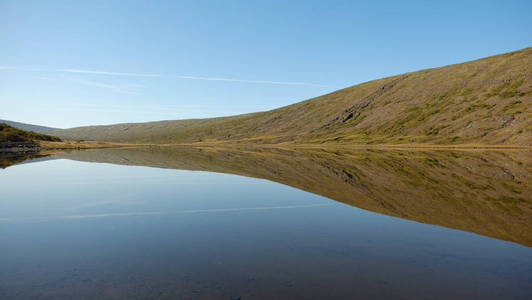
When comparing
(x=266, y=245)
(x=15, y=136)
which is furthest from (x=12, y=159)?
(x=15, y=136)

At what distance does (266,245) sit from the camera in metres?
12.0

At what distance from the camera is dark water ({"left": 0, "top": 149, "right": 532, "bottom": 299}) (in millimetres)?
8562

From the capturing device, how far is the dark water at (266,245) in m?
8.56

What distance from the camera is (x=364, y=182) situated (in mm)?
29250

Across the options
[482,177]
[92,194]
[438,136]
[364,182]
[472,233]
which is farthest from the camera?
[438,136]

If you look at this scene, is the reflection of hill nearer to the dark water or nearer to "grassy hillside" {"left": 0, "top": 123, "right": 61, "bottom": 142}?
the dark water

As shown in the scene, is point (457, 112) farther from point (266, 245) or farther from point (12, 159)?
point (266, 245)

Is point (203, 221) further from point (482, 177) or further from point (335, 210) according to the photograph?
point (482, 177)

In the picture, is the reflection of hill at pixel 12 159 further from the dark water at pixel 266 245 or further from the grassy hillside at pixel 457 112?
the grassy hillside at pixel 457 112

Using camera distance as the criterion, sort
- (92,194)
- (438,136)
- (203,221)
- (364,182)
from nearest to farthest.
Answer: (203,221) → (92,194) → (364,182) → (438,136)

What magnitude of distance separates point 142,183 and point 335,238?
2091 centimetres

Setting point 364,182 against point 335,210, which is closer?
point 335,210

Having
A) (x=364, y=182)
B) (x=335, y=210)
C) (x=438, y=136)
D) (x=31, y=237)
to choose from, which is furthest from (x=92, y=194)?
(x=438, y=136)

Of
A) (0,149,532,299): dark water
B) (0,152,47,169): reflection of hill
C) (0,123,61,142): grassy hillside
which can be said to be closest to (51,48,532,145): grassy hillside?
(0,149,532,299): dark water
